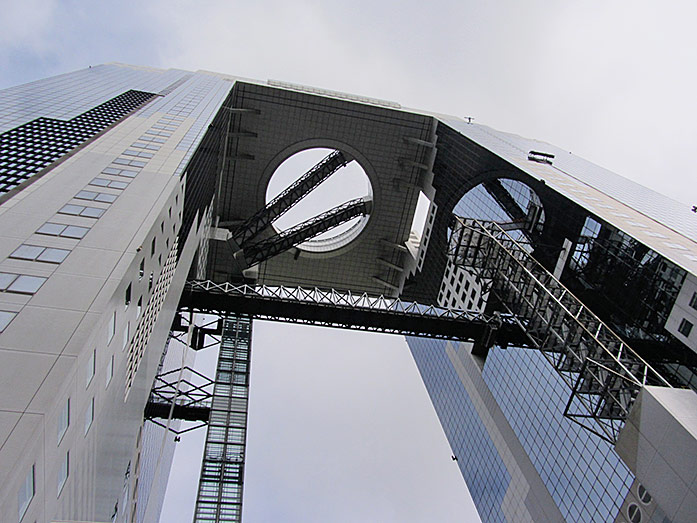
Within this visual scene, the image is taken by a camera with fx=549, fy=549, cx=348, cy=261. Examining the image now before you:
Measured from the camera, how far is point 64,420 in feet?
55.6

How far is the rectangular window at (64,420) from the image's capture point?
16.5 meters

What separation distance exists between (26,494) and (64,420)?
276cm

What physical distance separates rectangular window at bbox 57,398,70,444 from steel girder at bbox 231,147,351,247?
50.4 m

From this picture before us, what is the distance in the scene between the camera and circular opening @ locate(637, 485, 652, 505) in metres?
30.0

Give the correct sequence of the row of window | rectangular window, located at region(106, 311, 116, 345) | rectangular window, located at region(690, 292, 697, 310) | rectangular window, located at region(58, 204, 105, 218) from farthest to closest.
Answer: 1. rectangular window, located at region(690, 292, 697, 310)
2. rectangular window, located at region(58, 204, 105, 218)
3. rectangular window, located at region(106, 311, 116, 345)
4. the row of window

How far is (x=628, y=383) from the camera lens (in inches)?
1173

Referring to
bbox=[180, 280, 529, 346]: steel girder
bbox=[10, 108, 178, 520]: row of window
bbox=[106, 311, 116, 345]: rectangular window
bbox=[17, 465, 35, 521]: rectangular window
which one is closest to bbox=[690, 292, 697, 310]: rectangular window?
bbox=[180, 280, 529, 346]: steel girder

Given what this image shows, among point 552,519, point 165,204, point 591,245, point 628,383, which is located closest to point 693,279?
point 628,383

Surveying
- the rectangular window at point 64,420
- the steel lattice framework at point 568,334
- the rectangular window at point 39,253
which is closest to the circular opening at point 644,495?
the steel lattice framework at point 568,334

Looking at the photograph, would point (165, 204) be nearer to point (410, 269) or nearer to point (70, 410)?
point (70, 410)

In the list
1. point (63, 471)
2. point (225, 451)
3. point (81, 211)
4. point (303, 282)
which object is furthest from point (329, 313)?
point (303, 282)

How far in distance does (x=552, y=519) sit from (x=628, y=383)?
59.1 ft

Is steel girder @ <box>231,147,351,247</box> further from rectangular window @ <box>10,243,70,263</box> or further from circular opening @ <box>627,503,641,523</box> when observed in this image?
circular opening @ <box>627,503,641,523</box>

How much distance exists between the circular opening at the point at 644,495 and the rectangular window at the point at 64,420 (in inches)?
1135
